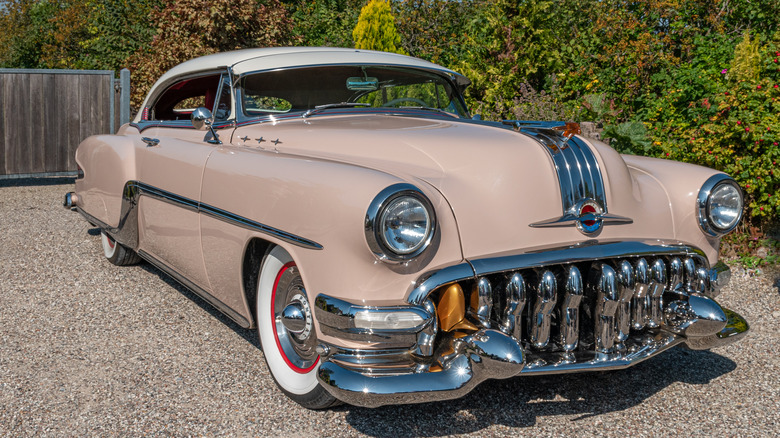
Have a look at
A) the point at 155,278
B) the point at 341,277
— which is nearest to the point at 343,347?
the point at 341,277

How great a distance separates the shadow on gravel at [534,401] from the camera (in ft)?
8.64

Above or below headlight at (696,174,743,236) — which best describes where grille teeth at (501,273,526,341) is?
below

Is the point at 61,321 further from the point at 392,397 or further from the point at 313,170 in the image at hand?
the point at 392,397

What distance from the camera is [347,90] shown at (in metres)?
3.76

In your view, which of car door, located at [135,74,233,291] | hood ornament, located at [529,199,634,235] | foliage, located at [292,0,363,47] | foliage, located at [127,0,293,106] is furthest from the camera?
foliage, located at [292,0,363,47]

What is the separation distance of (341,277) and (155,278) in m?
2.79

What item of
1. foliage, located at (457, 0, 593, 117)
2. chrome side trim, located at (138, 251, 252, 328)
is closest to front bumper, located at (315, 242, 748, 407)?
chrome side trim, located at (138, 251, 252, 328)

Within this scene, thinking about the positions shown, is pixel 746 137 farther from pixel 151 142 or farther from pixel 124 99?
pixel 124 99

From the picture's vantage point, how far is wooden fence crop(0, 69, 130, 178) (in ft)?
27.7

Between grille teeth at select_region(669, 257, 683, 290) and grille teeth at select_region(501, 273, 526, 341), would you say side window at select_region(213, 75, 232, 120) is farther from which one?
grille teeth at select_region(669, 257, 683, 290)

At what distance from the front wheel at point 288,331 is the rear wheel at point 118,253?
89.2 inches

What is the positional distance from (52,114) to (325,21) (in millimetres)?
5990

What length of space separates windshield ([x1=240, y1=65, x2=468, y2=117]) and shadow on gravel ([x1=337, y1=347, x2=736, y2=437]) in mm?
1583

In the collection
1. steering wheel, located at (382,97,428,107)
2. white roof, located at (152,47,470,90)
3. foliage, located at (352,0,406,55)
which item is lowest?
steering wheel, located at (382,97,428,107)
